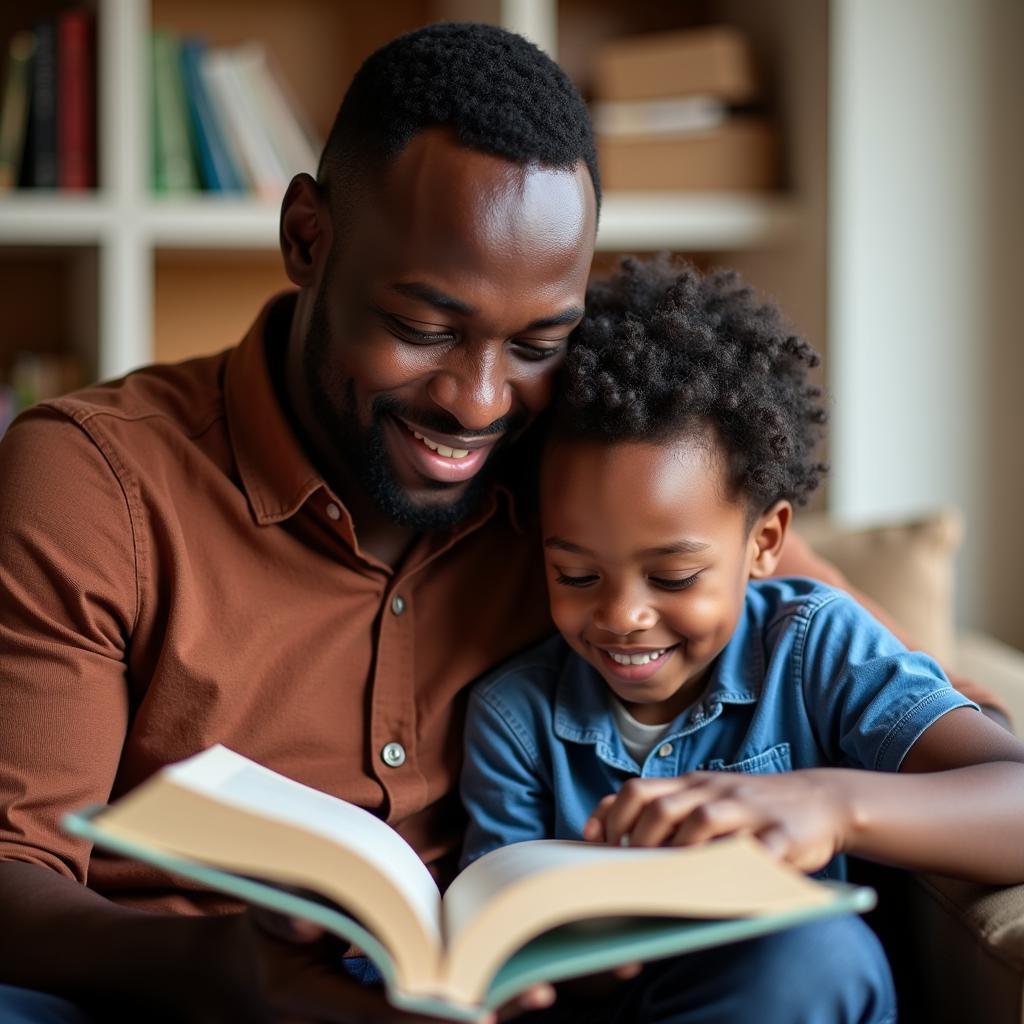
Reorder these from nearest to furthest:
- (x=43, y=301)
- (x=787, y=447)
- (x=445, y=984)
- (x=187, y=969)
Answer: (x=445, y=984) → (x=187, y=969) → (x=787, y=447) → (x=43, y=301)

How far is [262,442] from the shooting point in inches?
53.6

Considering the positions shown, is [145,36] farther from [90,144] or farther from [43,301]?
[43,301]

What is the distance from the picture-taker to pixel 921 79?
8.29 feet

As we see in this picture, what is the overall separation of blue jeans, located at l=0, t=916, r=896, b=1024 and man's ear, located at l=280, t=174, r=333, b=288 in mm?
675

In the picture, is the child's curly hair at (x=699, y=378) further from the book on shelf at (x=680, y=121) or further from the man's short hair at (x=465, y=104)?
the book on shelf at (x=680, y=121)

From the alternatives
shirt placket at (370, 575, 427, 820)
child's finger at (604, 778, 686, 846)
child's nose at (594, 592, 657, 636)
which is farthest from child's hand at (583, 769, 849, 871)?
shirt placket at (370, 575, 427, 820)

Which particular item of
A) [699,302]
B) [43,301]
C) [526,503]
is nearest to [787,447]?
[699,302]

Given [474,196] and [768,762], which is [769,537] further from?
[474,196]

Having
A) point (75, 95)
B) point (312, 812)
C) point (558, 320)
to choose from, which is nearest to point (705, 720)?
point (558, 320)

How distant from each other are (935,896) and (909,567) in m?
0.74

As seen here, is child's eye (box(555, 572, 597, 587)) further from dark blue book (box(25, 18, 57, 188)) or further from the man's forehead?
dark blue book (box(25, 18, 57, 188))

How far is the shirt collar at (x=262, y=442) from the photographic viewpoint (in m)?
1.33

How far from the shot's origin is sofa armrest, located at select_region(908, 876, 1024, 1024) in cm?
105

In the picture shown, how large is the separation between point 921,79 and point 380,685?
175 centimetres
